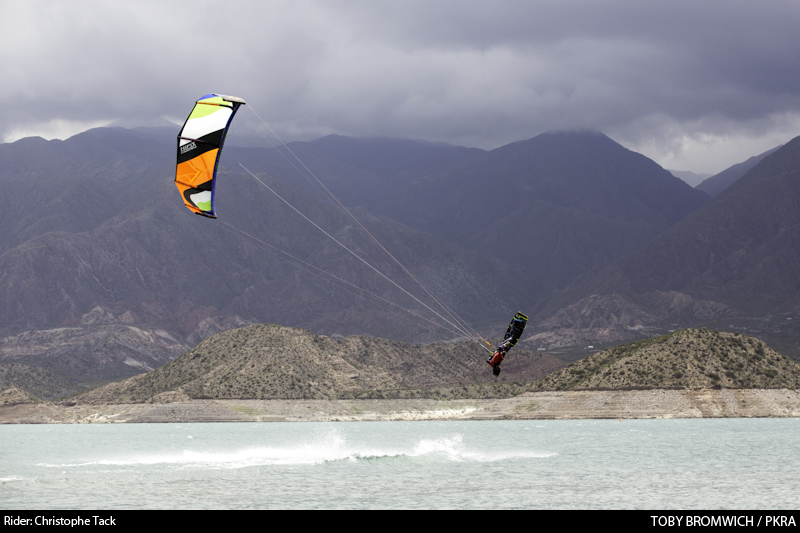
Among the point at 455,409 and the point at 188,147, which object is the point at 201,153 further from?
the point at 455,409

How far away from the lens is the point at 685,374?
445 ft

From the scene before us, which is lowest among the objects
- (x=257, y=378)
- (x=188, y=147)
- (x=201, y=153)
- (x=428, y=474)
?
(x=257, y=378)

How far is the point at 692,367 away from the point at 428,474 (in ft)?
300

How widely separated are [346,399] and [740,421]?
8491cm

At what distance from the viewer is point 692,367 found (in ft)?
449

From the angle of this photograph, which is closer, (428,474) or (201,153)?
(201,153)

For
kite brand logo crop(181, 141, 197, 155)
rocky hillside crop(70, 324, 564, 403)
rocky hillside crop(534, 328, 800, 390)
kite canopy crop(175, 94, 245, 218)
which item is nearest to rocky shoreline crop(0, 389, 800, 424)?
rocky hillside crop(534, 328, 800, 390)

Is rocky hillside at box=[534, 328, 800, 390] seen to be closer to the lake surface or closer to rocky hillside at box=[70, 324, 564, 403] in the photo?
the lake surface

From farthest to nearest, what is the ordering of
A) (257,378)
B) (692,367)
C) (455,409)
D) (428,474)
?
(257,378) < (455,409) < (692,367) < (428,474)

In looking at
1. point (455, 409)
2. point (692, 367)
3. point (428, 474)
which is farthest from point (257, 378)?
point (428, 474)
